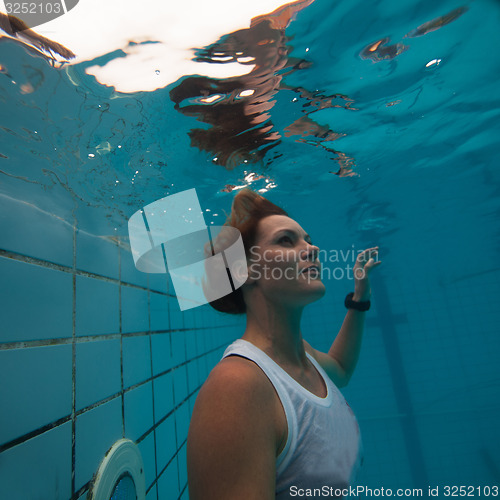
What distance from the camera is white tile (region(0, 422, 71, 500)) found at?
1.50 meters

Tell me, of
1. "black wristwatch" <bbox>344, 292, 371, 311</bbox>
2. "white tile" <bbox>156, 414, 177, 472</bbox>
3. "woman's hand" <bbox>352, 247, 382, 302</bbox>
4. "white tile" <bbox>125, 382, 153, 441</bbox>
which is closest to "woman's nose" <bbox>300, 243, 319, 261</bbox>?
"woman's hand" <bbox>352, 247, 382, 302</bbox>

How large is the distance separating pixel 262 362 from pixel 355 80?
4034 mm

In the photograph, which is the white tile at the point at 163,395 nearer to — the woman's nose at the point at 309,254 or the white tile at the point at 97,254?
the white tile at the point at 97,254

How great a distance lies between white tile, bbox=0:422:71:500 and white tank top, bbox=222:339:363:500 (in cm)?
107

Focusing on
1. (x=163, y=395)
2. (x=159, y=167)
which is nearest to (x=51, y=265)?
(x=163, y=395)

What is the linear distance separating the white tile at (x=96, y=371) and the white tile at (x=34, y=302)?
24 cm

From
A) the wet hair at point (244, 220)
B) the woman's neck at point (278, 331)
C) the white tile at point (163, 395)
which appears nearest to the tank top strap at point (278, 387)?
the woman's neck at point (278, 331)

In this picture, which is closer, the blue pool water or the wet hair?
the blue pool water

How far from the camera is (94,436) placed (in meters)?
2.27

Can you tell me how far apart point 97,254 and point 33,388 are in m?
1.28

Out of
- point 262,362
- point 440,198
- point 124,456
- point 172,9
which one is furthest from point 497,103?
point 124,456

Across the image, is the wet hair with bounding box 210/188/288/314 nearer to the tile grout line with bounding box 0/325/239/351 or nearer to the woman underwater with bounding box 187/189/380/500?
the woman underwater with bounding box 187/189/380/500

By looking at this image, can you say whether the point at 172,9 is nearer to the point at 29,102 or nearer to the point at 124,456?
the point at 29,102

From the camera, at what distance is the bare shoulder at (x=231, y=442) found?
1.26 m
